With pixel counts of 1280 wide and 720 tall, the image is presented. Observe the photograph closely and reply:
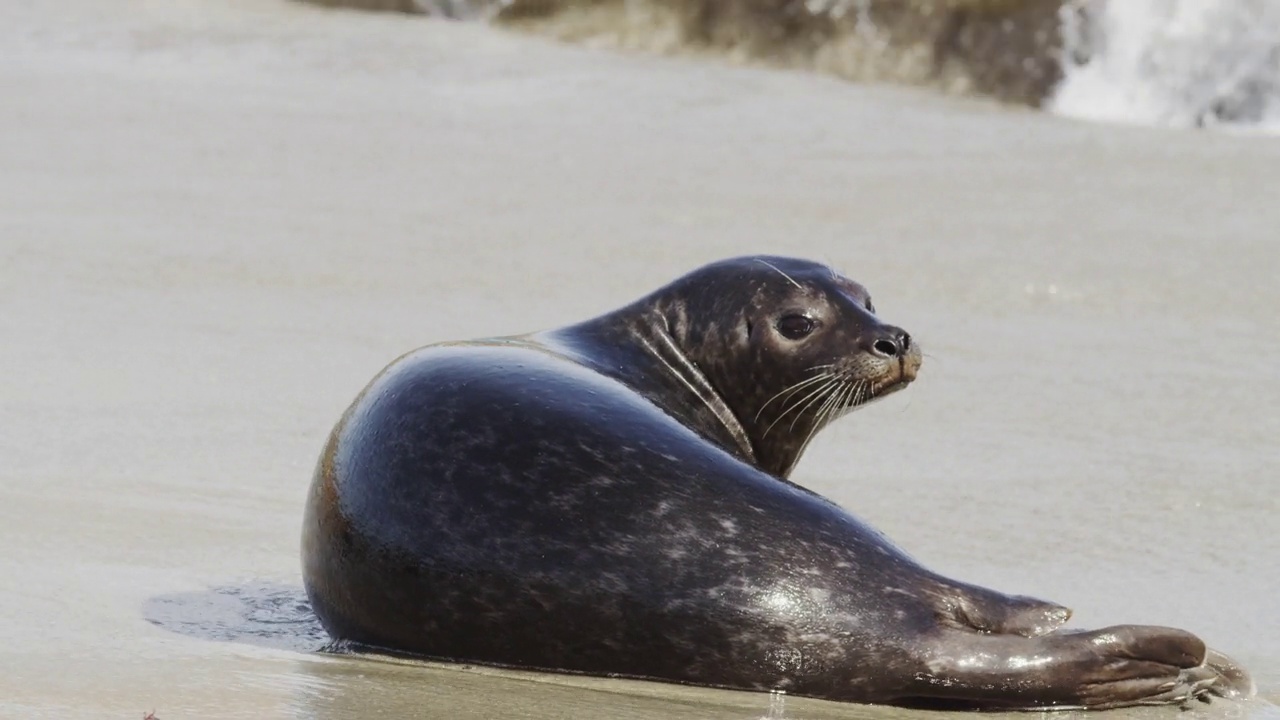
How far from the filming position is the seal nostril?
15.2 feet

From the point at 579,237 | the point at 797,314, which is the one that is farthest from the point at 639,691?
the point at 579,237

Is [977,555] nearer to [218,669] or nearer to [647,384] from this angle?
A: [647,384]

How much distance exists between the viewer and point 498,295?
7793 millimetres

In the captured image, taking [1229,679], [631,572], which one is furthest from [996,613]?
[631,572]

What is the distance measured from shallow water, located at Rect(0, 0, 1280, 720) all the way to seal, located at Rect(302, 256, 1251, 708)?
0.29ft

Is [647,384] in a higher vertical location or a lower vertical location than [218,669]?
higher

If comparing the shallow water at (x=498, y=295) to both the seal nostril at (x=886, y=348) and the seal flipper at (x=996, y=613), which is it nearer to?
the seal flipper at (x=996, y=613)

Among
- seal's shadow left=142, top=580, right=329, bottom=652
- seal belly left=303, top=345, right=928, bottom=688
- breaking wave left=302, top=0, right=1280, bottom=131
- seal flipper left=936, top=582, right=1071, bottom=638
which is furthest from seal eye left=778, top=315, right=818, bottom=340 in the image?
breaking wave left=302, top=0, right=1280, bottom=131

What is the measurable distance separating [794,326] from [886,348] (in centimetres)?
22

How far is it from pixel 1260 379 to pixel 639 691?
395 cm

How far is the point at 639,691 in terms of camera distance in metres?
3.52

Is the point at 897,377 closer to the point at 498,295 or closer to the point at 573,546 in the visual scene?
the point at 573,546

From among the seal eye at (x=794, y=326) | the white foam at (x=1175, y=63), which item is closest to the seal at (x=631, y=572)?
the seal eye at (x=794, y=326)

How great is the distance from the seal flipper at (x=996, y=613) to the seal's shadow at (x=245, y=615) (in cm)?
117
